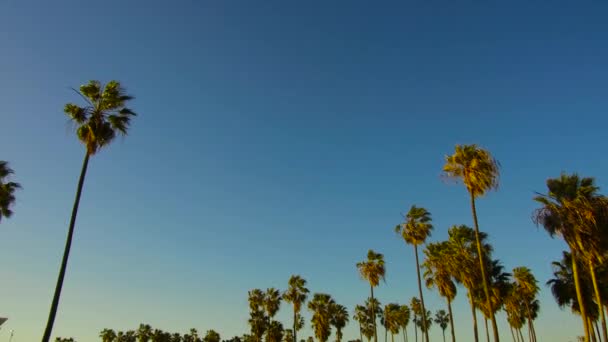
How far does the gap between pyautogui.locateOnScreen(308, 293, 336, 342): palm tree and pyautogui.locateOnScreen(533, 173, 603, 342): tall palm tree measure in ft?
189

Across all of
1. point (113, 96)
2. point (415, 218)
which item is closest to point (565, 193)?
point (415, 218)

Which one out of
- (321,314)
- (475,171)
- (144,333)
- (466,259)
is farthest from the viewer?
(144,333)

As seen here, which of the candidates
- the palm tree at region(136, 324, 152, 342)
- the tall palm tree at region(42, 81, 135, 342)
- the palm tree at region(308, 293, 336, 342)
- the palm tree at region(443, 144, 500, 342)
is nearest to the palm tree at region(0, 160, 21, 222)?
the tall palm tree at region(42, 81, 135, 342)

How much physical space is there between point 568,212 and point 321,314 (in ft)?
208

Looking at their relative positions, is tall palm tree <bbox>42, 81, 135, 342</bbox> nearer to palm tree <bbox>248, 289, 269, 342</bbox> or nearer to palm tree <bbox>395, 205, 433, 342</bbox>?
palm tree <bbox>395, 205, 433, 342</bbox>

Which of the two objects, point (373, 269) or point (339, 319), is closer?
point (373, 269)

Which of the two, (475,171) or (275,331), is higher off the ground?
(475,171)

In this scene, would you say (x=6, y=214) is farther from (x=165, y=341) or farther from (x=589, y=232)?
(x=165, y=341)

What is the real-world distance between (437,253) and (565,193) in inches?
904

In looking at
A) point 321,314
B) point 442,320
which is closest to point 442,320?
point 442,320

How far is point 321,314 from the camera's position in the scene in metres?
83.9

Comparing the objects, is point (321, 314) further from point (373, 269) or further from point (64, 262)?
point (64, 262)

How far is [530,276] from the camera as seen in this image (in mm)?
63219

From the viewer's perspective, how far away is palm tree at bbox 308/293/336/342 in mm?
82688
